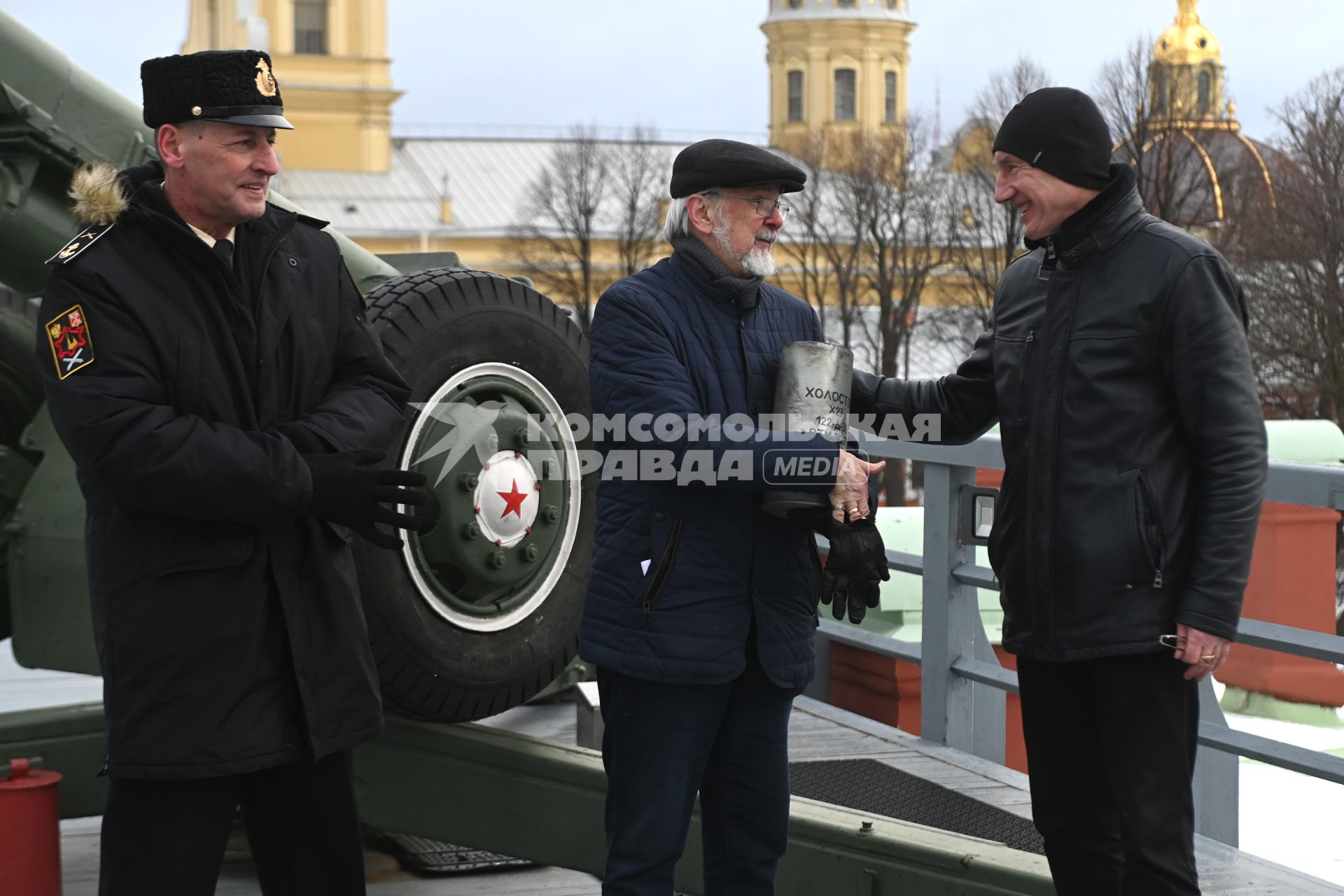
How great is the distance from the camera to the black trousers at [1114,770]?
312 centimetres

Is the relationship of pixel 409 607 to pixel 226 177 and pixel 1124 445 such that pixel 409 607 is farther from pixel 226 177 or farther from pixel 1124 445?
pixel 1124 445

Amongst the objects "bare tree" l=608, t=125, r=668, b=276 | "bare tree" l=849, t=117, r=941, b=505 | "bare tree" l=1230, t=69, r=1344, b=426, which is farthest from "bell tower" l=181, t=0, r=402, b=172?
"bare tree" l=1230, t=69, r=1344, b=426

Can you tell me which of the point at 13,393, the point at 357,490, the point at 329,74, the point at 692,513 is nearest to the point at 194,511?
A: the point at 357,490

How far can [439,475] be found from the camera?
165 inches

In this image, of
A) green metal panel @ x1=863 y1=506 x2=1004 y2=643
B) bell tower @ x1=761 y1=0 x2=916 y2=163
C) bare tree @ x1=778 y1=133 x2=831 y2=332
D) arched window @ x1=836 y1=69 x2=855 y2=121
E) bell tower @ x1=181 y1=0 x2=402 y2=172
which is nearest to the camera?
green metal panel @ x1=863 y1=506 x2=1004 y2=643

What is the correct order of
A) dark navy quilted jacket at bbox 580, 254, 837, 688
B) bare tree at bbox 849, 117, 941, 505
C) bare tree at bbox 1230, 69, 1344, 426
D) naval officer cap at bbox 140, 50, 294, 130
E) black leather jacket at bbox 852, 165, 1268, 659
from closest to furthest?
naval officer cap at bbox 140, 50, 294, 130 → black leather jacket at bbox 852, 165, 1268, 659 → dark navy quilted jacket at bbox 580, 254, 837, 688 → bare tree at bbox 1230, 69, 1344, 426 → bare tree at bbox 849, 117, 941, 505

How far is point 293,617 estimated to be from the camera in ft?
9.43

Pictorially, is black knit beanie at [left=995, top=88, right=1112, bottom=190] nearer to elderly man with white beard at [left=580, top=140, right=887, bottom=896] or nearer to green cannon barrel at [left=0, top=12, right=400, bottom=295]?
elderly man with white beard at [left=580, top=140, right=887, bottom=896]

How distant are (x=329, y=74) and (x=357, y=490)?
7705 cm

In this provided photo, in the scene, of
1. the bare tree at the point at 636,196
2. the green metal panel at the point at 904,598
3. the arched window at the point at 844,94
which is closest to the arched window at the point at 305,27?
the bare tree at the point at 636,196

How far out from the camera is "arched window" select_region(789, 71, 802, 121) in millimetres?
89688

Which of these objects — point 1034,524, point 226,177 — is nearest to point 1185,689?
point 1034,524

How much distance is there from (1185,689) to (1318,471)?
3.44 ft

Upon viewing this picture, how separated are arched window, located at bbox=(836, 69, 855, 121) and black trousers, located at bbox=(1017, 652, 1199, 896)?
8714 centimetres
